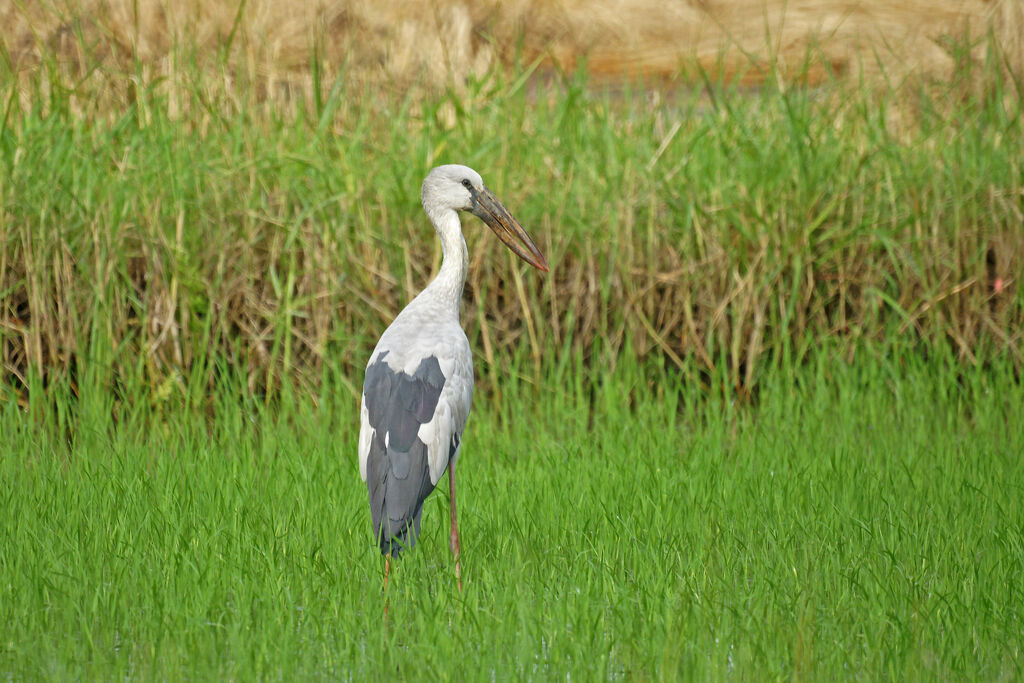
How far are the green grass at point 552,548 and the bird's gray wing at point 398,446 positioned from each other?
132 mm

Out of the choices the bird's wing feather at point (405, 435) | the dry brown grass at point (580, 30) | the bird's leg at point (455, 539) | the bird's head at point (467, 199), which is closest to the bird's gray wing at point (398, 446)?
the bird's wing feather at point (405, 435)

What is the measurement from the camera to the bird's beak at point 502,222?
439 cm

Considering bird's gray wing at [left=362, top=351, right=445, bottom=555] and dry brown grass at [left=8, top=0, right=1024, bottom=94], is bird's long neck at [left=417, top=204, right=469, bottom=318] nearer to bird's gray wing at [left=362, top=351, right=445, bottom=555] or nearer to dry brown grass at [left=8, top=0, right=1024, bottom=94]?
bird's gray wing at [left=362, top=351, right=445, bottom=555]

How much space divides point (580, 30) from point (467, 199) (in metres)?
5.16

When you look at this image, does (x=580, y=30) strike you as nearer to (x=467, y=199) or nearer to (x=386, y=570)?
(x=467, y=199)

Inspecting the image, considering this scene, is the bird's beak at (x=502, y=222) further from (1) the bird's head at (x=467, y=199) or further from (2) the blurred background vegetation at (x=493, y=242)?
(2) the blurred background vegetation at (x=493, y=242)

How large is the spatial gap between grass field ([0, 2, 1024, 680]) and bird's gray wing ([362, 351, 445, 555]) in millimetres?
153

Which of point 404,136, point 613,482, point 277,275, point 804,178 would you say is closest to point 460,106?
point 404,136

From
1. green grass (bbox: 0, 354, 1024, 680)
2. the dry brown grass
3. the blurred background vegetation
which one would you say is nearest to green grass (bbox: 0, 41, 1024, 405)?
the blurred background vegetation

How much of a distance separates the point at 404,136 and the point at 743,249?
1788 millimetres

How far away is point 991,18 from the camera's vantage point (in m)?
7.58

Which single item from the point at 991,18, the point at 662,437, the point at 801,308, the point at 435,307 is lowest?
the point at 662,437

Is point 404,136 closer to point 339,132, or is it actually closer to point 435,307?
point 339,132

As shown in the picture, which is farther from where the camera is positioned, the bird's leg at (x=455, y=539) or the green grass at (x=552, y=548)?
the bird's leg at (x=455, y=539)
